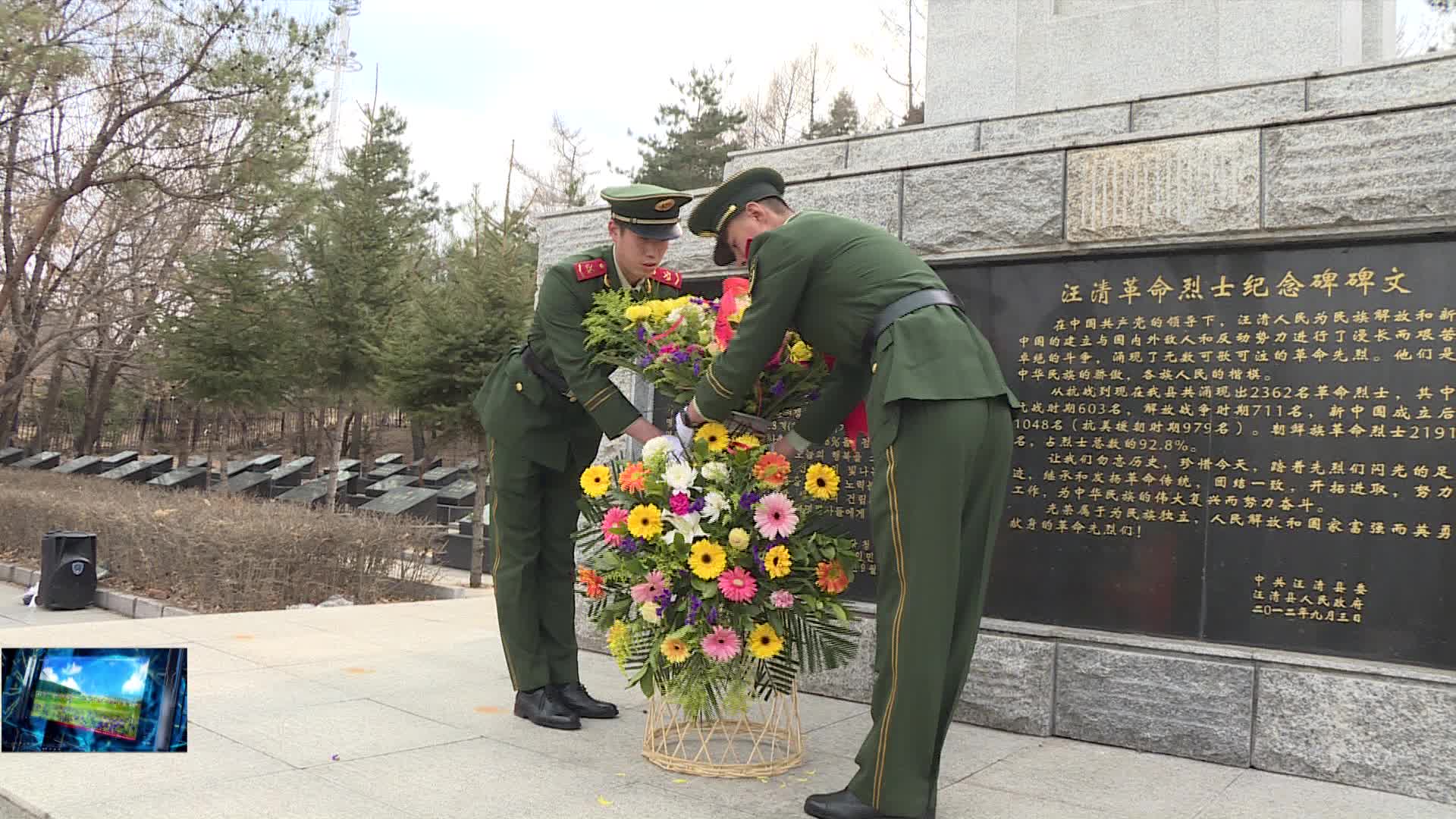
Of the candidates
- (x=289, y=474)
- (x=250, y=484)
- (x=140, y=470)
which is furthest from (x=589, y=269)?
(x=140, y=470)

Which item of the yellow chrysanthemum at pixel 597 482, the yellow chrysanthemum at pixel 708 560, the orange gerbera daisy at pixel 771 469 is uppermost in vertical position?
the orange gerbera daisy at pixel 771 469

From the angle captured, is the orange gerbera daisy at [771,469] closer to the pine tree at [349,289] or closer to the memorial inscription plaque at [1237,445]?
the memorial inscription plaque at [1237,445]

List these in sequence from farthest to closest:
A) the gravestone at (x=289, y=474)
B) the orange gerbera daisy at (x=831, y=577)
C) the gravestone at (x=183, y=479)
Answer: the gravestone at (x=289, y=474), the gravestone at (x=183, y=479), the orange gerbera daisy at (x=831, y=577)

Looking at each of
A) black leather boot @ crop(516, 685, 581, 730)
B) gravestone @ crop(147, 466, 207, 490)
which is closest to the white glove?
black leather boot @ crop(516, 685, 581, 730)

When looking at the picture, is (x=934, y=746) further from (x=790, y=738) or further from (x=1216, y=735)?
(x=1216, y=735)

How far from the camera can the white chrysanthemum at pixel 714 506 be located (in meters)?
2.87

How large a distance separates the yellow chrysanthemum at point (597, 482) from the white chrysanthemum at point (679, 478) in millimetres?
227

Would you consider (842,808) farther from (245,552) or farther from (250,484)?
(250,484)

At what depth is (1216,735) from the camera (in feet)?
10.7

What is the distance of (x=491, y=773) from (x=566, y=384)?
1332mm

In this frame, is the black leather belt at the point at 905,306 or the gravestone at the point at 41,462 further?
the gravestone at the point at 41,462

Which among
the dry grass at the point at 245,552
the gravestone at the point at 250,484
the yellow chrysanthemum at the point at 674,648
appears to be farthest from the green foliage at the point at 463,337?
the yellow chrysanthemum at the point at 674,648

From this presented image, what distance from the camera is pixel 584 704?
12.2ft

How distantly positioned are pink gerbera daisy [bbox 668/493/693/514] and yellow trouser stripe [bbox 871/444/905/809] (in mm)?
585
